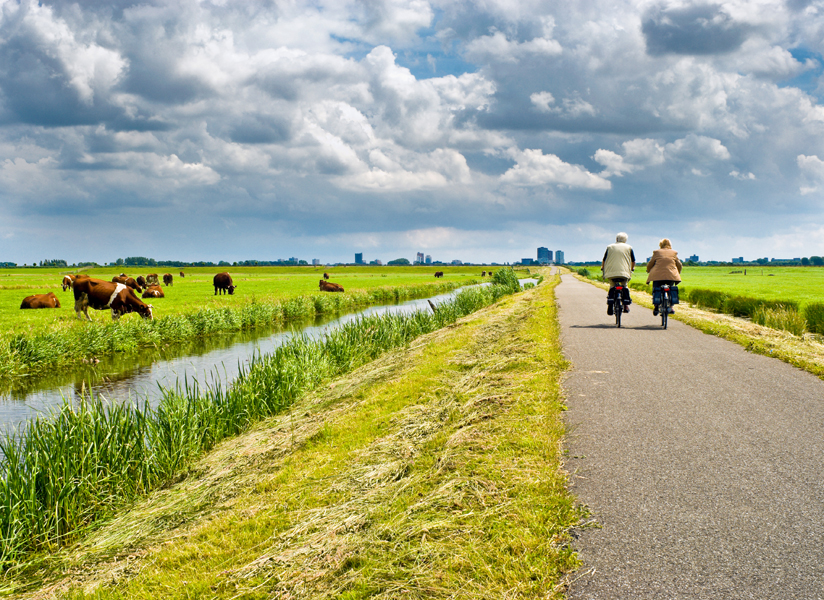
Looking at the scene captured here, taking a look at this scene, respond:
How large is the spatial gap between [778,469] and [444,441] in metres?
3.67

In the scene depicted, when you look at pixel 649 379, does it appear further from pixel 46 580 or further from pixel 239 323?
pixel 239 323

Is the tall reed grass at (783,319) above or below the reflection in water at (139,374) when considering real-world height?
above

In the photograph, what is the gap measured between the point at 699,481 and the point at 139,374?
18128 mm

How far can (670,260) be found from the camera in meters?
15.0

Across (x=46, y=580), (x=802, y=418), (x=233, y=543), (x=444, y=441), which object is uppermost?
(x=802, y=418)

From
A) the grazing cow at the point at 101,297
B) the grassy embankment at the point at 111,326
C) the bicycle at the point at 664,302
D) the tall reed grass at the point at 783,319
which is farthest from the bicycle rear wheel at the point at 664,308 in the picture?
the grazing cow at the point at 101,297

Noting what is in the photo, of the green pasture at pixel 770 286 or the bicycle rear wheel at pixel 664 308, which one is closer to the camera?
the bicycle rear wheel at pixel 664 308

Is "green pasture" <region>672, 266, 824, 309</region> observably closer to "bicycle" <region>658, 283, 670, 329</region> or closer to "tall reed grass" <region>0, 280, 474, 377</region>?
"bicycle" <region>658, 283, 670, 329</region>

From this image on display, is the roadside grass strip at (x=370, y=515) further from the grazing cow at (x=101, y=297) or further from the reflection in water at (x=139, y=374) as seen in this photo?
the grazing cow at (x=101, y=297)

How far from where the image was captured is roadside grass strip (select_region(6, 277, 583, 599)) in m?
3.70

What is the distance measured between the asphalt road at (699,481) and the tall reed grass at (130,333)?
1962 centimetres

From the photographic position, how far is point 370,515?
4.83m

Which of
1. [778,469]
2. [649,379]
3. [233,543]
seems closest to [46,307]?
[233,543]

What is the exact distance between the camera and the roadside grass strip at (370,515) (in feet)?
12.1
